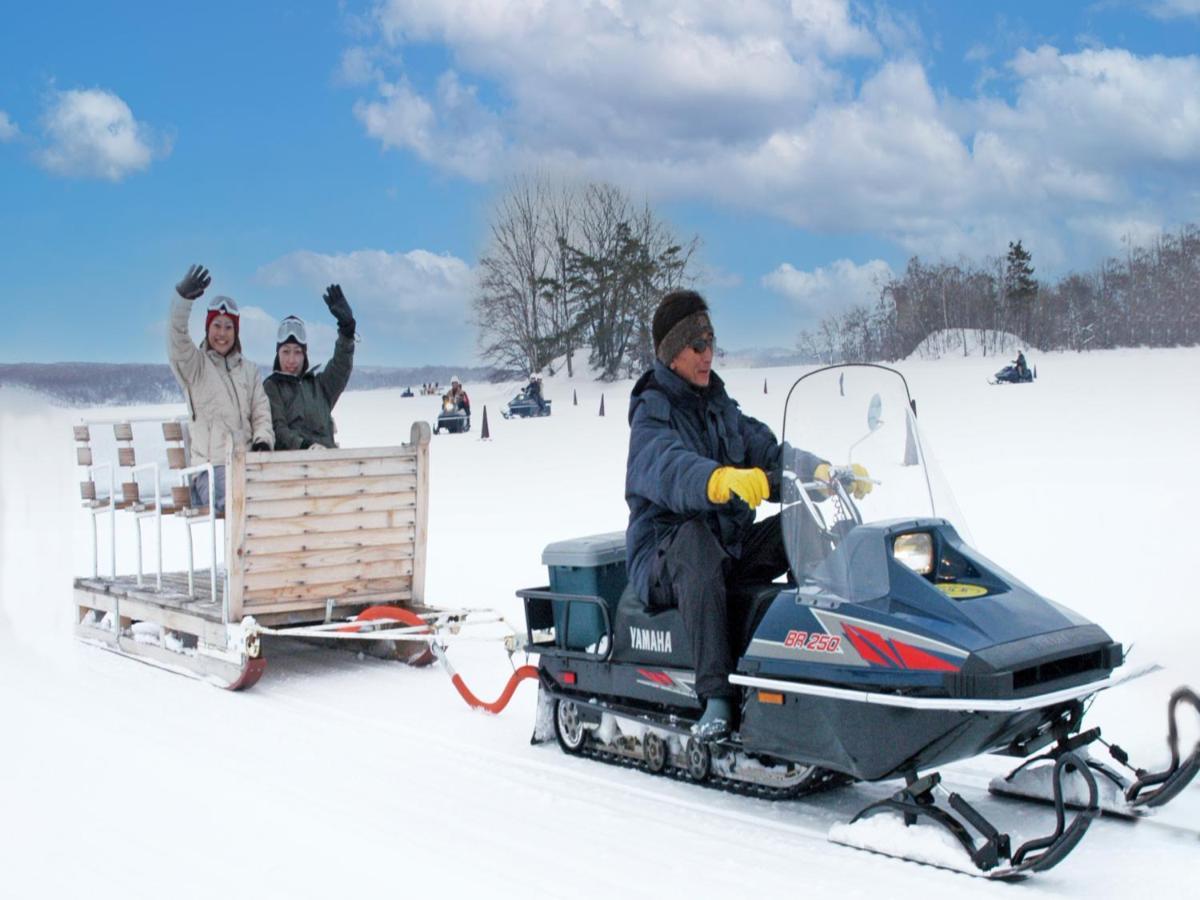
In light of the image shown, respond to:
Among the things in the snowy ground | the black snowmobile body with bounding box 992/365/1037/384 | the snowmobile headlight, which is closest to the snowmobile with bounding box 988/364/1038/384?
the black snowmobile body with bounding box 992/365/1037/384

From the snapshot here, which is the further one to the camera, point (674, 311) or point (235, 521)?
point (235, 521)

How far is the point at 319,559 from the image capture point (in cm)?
659

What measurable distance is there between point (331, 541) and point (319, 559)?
0.11 metres

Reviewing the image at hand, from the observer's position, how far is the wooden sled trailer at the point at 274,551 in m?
6.31

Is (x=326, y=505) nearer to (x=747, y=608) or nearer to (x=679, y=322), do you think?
(x=679, y=322)

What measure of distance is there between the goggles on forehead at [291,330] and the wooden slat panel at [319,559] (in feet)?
4.79

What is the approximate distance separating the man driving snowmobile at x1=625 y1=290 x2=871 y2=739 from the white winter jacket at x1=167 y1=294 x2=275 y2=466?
9.94 ft

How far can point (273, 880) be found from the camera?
11.9 feet

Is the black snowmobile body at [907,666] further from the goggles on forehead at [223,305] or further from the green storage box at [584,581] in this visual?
the goggles on forehead at [223,305]

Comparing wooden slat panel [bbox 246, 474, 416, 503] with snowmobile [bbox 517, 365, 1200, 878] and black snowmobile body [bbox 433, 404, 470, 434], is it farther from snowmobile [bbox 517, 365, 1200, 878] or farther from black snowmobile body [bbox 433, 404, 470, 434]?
black snowmobile body [bbox 433, 404, 470, 434]

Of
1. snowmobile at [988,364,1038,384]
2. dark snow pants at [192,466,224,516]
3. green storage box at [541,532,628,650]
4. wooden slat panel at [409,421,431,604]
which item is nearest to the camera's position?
green storage box at [541,532,628,650]

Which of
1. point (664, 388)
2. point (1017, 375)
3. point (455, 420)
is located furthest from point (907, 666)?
point (1017, 375)

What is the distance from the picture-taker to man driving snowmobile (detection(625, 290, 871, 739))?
4262 mm

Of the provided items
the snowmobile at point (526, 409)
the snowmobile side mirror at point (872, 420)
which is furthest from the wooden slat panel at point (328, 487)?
the snowmobile at point (526, 409)
